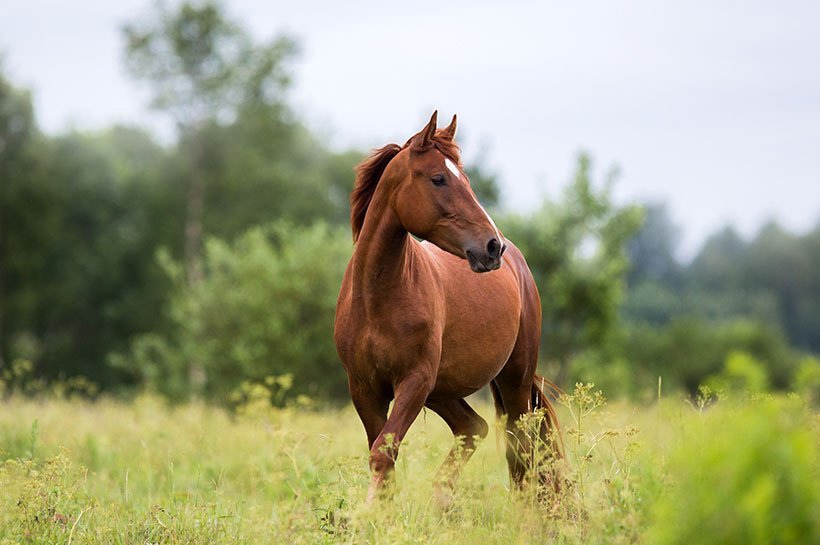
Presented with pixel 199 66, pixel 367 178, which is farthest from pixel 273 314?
pixel 367 178

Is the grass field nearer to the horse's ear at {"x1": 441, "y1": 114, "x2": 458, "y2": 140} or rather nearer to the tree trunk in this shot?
the horse's ear at {"x1": 441, "y1": 114, "x2": 458, "y2": 140}

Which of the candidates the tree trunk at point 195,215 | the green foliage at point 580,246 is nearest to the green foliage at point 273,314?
the green foliage at point 580,246

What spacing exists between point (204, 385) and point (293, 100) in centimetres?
1156

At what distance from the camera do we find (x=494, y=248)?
198 inches

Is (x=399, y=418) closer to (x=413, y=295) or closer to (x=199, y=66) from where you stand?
(x=413, y=295)

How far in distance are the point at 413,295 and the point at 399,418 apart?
0.77m

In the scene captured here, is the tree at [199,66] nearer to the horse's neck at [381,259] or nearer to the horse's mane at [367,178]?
the horse's mane at [367,178]

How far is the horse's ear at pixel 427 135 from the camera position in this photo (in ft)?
17.1

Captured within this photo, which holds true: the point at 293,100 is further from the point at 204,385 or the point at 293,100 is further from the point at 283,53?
the point at 204,385

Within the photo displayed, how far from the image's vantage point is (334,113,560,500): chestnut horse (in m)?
5.13

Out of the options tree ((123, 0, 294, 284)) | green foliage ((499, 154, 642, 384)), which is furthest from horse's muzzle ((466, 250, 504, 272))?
tree ((123, 0, 294, 284))

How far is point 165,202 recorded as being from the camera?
3478cm

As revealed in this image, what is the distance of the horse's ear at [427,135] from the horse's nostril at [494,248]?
0.76 meters

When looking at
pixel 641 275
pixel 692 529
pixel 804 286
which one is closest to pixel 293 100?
pixel 692 529
